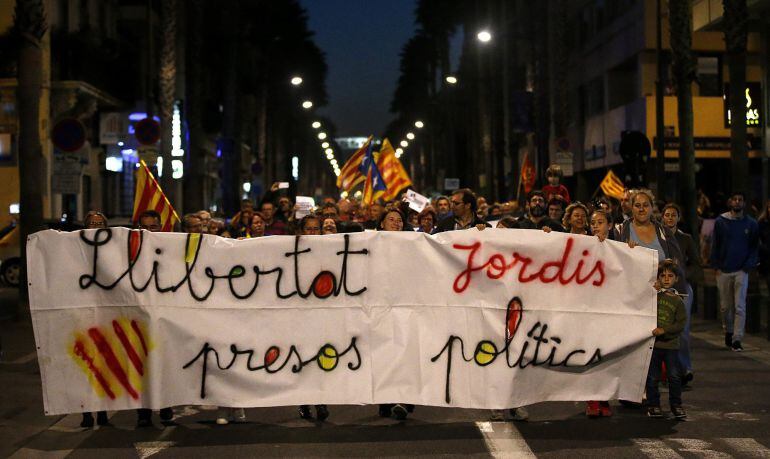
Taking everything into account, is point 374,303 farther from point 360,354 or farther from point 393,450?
point 393,450

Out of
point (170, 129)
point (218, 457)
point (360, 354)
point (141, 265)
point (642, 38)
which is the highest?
point (642, 38)

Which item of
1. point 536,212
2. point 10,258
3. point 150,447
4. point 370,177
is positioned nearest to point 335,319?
point 150,447

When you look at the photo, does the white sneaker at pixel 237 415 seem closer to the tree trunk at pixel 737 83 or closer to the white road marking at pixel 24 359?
the white road marking at pixel 24 359

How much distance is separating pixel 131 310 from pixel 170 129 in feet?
70.2

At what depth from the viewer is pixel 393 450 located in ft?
27.8

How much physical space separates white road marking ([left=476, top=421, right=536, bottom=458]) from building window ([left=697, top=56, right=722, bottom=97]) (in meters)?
33.8

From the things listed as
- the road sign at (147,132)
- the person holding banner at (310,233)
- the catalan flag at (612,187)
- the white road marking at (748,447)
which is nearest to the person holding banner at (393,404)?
the person holding banner at (310,233)

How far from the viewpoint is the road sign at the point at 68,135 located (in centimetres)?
1911

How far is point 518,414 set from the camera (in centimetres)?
973

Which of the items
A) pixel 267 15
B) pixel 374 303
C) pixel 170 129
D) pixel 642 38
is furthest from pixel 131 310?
pixel 267 15

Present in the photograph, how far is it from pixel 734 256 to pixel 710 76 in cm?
2827

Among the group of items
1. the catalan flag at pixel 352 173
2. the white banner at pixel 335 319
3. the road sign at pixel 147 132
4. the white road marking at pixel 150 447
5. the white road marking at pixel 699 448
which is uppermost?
the road sign at pixel 147 132

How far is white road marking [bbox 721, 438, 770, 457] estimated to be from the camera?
8.30 meters

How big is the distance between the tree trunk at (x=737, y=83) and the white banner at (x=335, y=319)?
1299 centimetres
